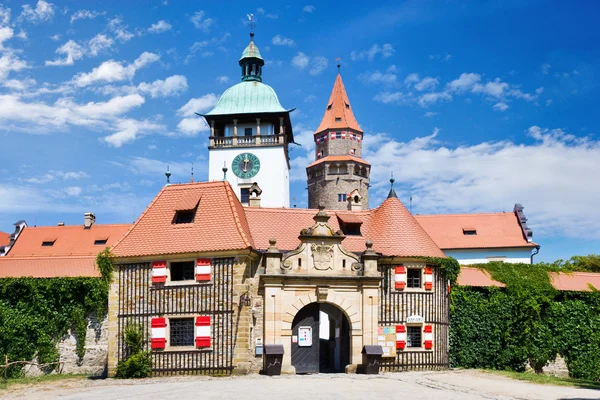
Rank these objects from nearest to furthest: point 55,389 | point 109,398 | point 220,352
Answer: point 109,398
point 55,389
point 220,352

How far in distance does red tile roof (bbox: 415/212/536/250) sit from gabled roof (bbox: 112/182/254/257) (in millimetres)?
25255

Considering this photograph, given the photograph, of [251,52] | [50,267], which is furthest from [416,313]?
[251,52]

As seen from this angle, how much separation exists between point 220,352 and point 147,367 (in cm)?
292

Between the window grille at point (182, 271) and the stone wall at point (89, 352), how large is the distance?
561cm

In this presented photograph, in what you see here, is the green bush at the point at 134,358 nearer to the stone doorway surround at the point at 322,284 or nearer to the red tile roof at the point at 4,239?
the stone doorway surround at the point at 322,284

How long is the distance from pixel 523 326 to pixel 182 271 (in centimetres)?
1588

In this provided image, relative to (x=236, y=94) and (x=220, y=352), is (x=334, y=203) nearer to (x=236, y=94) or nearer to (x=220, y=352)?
(x=236, y=94)

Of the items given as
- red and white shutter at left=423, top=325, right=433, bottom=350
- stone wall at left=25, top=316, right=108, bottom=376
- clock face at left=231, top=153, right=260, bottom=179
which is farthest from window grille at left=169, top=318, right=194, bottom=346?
clock face at left=231, top=153, right=260, bottom=179

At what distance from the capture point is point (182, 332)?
29516 millimetres

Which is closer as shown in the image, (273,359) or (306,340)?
(273,359)

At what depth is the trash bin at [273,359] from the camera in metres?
28.1

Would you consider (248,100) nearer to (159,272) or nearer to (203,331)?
(159,272)

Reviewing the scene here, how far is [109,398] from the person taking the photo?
2108 cm

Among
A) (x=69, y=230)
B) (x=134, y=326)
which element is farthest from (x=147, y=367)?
(x=69, y=230)
